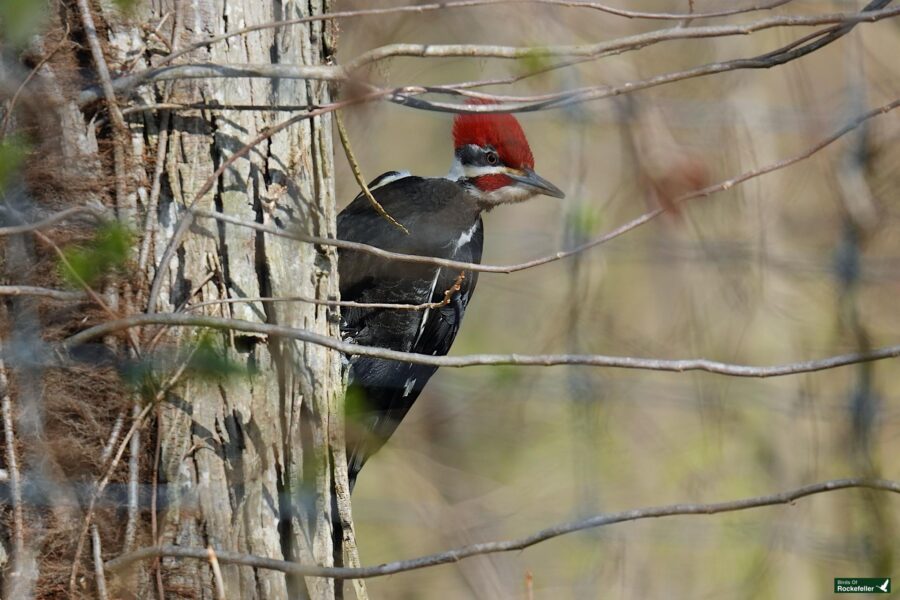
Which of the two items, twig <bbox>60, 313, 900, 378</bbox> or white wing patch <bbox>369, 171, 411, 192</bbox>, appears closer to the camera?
twig <bbox>60, 313, 900, 378</bbox>

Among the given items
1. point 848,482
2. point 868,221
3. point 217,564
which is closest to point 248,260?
point 217,564

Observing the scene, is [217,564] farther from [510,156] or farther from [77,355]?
[510,156]

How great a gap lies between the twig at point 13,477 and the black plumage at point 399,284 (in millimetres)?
902

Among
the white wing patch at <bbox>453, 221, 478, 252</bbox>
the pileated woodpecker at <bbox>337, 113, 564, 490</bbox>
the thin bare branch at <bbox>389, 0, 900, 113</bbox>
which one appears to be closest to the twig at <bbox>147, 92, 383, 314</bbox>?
the thin bare branch at <bbox>389, 0, 900, 113</bbox>

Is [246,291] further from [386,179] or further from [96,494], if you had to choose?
[386,179]

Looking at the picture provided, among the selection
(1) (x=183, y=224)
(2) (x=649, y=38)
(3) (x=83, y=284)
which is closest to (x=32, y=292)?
(3) (x=83, y=284)

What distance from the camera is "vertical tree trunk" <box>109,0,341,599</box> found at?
1.55 metres

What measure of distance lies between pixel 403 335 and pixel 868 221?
4.70 feet

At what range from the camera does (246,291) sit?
64.2 inches

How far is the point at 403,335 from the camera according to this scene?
262 centimetres

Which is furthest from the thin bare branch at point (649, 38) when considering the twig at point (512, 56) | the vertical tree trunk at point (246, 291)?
the vertical tree trunk at point (246, 291)

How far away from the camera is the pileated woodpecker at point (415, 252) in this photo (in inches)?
97.2

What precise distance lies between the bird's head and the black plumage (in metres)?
0.06

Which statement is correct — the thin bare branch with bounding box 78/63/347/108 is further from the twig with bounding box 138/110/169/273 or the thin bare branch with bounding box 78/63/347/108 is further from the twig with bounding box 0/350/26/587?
the twig with bounding box 0/350/26/587
